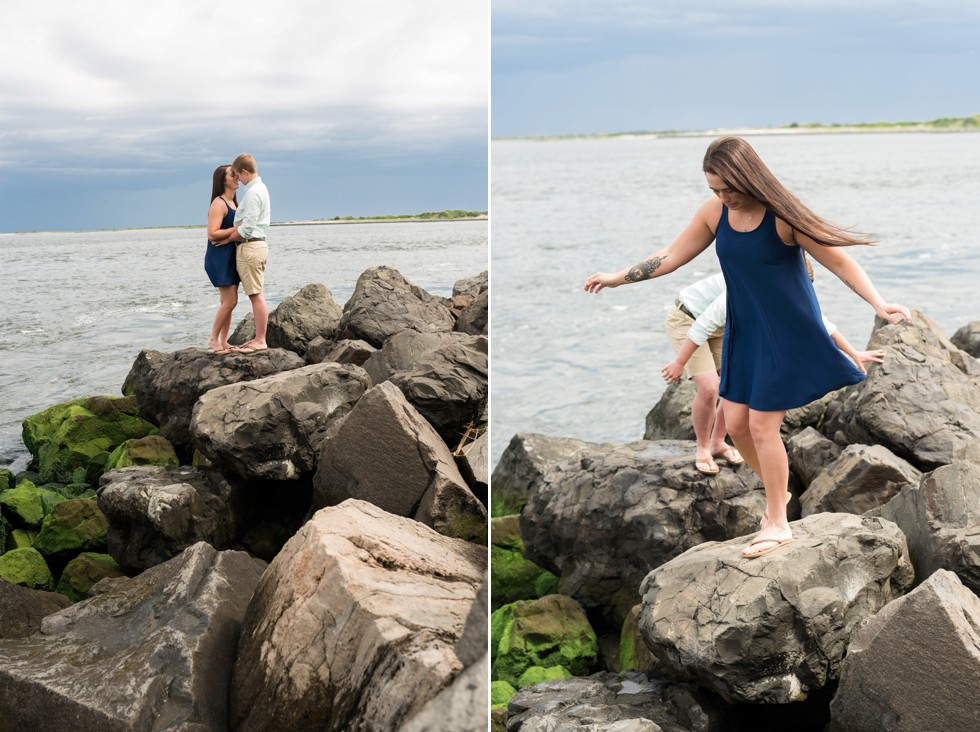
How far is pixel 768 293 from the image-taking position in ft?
11.5

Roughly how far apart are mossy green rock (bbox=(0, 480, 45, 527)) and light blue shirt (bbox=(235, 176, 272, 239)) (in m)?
1.89

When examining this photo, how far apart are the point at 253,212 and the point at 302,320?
207 cm

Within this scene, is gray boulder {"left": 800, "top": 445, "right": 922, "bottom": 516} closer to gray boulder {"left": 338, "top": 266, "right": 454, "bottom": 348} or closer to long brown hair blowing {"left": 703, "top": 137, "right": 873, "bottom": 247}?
long brown hair blowing {"left": 703, "top": 137, "right": 873, "bottom": 247}

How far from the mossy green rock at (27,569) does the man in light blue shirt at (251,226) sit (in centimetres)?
191

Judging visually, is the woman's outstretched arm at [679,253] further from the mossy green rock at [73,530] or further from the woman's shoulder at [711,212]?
the mossy green rock at [73,530]

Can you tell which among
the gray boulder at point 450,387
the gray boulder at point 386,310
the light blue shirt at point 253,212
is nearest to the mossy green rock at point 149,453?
the light blue shirt at point 253,212

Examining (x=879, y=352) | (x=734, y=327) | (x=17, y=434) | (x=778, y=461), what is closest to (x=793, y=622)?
(x=778, y=461)

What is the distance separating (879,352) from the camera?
5.61 meters

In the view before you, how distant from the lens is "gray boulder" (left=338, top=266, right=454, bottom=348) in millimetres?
7422

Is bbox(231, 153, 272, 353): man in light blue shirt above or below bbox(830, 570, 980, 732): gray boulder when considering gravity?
above

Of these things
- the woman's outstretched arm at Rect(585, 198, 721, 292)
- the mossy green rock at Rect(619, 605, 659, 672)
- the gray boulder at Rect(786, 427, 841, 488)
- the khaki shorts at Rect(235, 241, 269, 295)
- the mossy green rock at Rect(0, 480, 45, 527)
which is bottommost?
the mossy green rock at Rect(619, 605, 659, 672)

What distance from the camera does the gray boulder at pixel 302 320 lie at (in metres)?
7.79

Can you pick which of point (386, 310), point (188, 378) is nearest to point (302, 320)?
point (386, 310)

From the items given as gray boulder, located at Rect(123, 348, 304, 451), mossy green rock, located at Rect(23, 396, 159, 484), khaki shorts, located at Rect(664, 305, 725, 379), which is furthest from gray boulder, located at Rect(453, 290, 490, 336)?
khaki shorts, located at Rect(664, 305, 725, 379)
